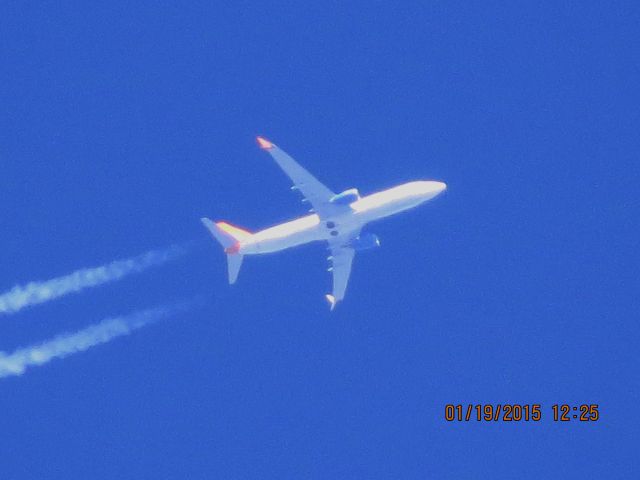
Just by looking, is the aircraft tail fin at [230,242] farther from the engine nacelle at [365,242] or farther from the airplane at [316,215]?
the engine nacelle at [365,242]

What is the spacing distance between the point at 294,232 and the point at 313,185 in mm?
3945

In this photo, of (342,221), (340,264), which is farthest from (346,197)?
(340,264)

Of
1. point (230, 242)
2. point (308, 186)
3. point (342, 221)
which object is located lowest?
point (230, 242)

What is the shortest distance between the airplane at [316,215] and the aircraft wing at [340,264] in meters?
2.85

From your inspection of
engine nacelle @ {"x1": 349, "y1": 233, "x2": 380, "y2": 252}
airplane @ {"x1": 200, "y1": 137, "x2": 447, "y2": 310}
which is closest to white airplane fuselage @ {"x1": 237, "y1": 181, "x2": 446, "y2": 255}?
airplane @ {"x1": 200, "y1": 137, "x2": 447, "y2": 310}

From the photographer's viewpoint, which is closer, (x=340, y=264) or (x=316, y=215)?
(x=316, y=215)

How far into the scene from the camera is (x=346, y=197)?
3091 inches

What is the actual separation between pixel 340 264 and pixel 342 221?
6.99 m

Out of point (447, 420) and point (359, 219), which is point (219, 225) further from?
point (447, 420)

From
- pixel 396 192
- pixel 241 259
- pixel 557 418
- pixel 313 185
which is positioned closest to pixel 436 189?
pixel 396 192

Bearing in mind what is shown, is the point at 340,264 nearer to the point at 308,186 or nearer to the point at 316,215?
the point at 316,215

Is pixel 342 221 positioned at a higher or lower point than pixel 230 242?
higher

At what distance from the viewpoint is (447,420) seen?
83.7 meters

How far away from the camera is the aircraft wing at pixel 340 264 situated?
8462 cm
